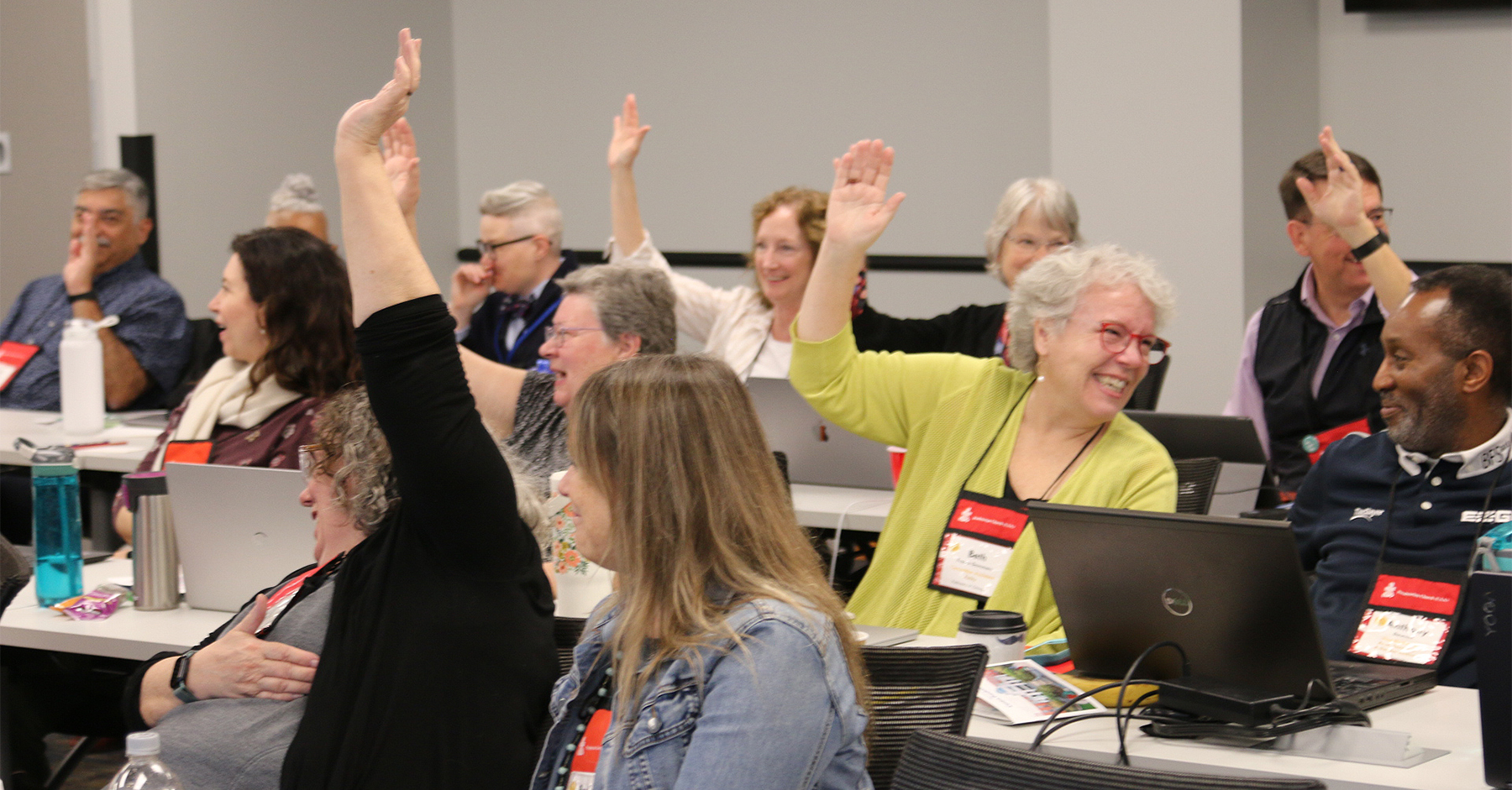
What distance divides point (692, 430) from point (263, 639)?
3.05 feet

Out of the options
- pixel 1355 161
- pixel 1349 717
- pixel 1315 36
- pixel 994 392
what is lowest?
pixel 1349 717

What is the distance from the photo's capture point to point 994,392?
2713 mm

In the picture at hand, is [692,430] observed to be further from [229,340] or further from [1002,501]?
[229,340]

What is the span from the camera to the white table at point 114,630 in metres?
2.50

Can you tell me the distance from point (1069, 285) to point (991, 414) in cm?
28

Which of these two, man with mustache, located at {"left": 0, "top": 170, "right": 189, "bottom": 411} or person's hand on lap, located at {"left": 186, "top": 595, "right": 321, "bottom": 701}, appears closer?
person's hand on lap, located at {"left": 186, "top": 595, "right": 321, "bottom": 701}

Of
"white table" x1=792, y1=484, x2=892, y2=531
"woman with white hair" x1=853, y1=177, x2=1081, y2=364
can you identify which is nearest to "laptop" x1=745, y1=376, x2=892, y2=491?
"white table" x1=792, y1=484, x2=892, y2=531

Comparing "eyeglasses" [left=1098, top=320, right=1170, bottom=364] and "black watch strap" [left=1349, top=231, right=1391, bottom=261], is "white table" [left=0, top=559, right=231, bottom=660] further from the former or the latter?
"black watch strap" [left=1349, top=231, right=1391, bottom=261]

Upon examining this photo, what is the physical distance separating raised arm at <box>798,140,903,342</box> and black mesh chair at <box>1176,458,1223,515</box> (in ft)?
2.44

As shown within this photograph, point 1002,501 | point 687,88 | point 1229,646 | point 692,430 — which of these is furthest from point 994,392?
point 687,88

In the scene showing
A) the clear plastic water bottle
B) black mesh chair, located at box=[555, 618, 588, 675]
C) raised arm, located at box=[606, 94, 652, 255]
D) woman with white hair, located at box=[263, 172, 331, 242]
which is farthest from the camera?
woman with white hair, located at box=[263, 172, 331, 242]

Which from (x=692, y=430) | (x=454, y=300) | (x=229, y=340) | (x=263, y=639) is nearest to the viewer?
(x=692, y=430)

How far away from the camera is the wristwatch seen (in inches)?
83.4

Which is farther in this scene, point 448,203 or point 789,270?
point 448,203
